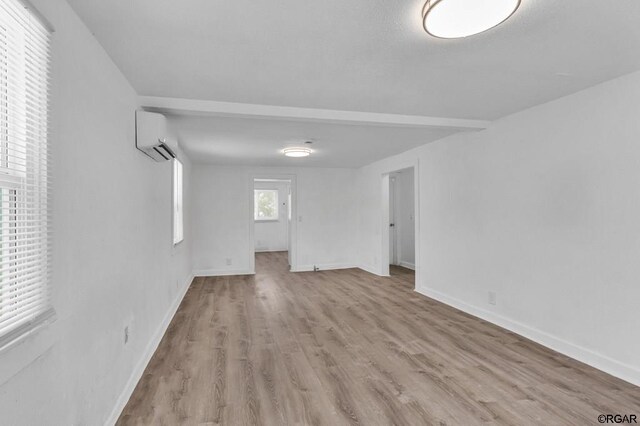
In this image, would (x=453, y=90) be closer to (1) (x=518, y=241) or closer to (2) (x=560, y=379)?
(1) (x=518, y=241)

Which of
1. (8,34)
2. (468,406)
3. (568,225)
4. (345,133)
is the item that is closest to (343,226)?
(345,133)

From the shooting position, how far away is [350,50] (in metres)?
2.01

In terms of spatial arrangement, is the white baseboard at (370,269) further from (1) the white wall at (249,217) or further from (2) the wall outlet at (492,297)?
(2) the wall outlet at (492,297)

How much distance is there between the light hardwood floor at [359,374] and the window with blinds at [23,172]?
128 cm

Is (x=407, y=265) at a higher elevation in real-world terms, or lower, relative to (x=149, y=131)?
lower

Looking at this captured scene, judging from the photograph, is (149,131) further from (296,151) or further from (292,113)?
(296,151)

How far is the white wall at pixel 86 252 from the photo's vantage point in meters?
1.30

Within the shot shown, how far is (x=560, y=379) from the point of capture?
2494 millimetres

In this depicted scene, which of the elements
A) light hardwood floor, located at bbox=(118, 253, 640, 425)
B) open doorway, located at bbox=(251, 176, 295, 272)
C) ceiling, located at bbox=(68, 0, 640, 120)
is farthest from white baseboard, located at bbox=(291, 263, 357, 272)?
ceiling, located at bbox=(68, 0, 640, 120)

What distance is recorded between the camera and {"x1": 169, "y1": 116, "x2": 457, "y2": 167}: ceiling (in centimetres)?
363

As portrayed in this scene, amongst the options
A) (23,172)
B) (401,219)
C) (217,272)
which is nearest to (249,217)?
(217,272)

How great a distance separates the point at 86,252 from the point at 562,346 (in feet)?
12.0

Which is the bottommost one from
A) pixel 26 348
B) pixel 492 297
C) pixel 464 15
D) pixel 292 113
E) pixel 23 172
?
pixel 492 297

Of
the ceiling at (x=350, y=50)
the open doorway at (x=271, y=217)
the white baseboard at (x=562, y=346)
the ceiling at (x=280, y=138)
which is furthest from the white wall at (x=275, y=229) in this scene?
the ceiling at (x=350, y=50)
